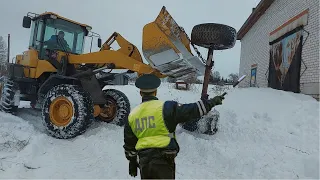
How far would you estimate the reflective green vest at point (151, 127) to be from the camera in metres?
3.20

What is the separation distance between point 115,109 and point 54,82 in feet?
5.56

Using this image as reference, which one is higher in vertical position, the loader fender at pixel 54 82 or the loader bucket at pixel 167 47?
the loader bucket at pixel 167 47

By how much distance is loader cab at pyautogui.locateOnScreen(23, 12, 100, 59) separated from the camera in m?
8.29

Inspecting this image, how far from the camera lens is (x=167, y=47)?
5.68 m

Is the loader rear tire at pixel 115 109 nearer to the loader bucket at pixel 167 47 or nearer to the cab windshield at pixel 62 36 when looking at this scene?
the cab windshield at pixel 62 36

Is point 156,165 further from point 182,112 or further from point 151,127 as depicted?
point 182,112

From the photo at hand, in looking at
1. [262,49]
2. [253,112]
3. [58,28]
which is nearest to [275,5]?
[262,49]

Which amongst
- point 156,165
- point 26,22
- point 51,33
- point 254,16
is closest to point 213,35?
point 156,165

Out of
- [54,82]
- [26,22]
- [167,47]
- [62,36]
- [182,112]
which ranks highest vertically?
[26,22]

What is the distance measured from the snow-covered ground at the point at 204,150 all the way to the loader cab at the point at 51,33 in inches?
81.2

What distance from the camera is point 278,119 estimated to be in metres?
8.04

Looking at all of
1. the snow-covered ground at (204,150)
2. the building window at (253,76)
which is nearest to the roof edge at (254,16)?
the building window at (253,76)

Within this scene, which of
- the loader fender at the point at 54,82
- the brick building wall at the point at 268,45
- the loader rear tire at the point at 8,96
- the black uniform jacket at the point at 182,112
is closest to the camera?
the black uniform jacket at the point at 182,112

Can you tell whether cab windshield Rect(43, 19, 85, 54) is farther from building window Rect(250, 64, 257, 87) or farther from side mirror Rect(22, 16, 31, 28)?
building window Rect(250, 64, 257, 87)
